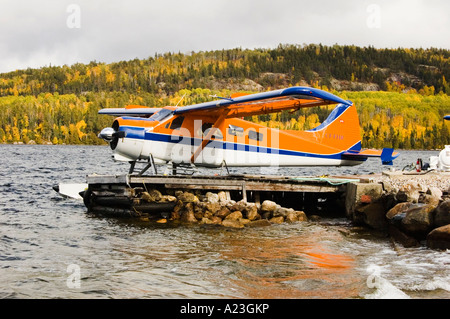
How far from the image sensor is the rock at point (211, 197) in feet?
40.7

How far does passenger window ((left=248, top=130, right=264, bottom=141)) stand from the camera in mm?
14086

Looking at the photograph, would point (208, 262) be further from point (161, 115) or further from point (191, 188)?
point (161, 115)

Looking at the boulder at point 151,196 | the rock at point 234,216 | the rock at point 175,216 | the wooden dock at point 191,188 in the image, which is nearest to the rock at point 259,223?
the rock at point 234,216

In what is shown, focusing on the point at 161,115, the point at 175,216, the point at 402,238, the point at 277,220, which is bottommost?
the point at 277,220

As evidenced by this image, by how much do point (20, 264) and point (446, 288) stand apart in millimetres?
6498

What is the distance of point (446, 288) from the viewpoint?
6305 millimetres

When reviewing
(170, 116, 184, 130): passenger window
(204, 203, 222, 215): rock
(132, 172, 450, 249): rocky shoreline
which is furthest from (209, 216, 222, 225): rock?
(170, 116, 184, 130): passenger window

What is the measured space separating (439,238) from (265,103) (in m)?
6.01

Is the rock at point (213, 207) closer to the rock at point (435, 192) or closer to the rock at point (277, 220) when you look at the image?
the rock at point (277, 220)

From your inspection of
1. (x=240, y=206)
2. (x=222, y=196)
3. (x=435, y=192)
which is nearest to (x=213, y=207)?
(x=222, y=196)

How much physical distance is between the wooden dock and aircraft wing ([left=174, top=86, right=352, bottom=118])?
72.4 inches

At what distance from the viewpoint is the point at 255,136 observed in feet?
46.3
